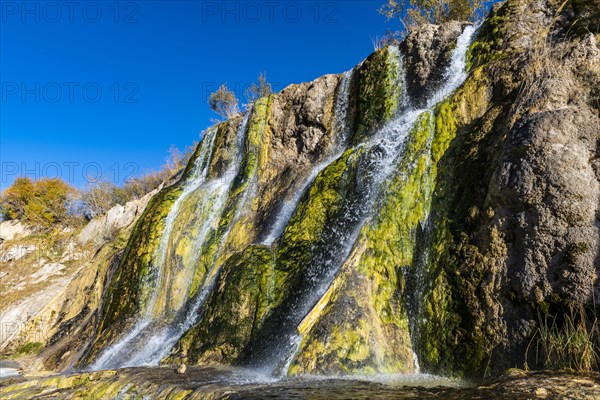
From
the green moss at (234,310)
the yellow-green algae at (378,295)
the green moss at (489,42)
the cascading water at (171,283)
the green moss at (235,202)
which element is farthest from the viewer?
the green moss at (235,202)

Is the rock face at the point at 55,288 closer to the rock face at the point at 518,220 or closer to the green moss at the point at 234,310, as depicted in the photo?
the green moss at the point at 234,310

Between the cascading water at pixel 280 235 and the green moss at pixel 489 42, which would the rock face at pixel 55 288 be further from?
the green moss at pixel 489 42

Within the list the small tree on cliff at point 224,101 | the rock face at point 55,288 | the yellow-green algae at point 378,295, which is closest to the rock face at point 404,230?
the yellow-green algae at point 378,295

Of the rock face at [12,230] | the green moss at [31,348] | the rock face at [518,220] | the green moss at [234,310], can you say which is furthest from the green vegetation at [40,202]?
the rock face at [518,220]

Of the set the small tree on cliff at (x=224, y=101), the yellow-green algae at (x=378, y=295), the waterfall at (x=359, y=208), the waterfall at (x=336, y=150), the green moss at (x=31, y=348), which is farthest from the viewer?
the small tree on cliff at (x=224, y=101)

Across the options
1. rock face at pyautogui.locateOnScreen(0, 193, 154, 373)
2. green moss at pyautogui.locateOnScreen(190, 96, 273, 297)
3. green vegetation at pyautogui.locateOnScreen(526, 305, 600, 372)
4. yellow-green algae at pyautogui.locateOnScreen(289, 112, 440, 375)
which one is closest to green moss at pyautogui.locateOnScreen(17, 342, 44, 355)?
rock face at pyautogui.locateOnScreen(0, 193, 154, 373)

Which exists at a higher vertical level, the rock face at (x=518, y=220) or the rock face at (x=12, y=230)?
the rock face at (x=12, y=230)

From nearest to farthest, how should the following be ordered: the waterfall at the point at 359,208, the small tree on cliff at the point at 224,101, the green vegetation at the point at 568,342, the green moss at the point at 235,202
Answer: the green vegetation at the point at 568,342 → the waterfall at the point at 359,208 → the green moss at the point at 235,202 → the small tree on cliff at the point at 224,101

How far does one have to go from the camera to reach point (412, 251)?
766cm

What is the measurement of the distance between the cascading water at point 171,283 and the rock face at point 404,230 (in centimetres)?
6

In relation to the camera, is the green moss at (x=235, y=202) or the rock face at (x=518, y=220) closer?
the rock face at (x=518, y=220)

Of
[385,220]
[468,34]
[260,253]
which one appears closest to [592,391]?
[385,220]

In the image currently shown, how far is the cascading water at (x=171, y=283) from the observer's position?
1018 cm

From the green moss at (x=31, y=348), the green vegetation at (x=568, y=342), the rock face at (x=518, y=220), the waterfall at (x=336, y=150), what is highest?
the waterfall at (x=336, y=150)
